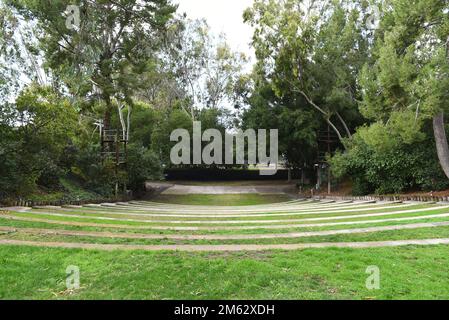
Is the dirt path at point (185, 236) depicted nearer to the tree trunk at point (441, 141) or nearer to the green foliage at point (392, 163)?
the tree trunk at point (441, 141)

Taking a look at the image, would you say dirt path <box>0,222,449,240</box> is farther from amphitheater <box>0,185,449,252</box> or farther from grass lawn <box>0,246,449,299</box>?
grass lawn <box>0,246,449,299</box>

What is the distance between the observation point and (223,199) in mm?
24000

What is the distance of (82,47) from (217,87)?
22657mm

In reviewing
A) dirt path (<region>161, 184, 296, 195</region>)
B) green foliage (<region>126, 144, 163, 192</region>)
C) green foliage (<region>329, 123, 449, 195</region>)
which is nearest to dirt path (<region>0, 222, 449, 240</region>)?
green foliage (<region>329, 123, 449, 195</region>)

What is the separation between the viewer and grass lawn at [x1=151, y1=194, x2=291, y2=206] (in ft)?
74.2

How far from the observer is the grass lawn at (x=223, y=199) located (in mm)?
22614

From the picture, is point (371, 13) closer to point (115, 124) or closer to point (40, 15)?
point (40, 15)

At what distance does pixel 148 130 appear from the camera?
34.3 m

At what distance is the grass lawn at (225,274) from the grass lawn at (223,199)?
1663 centimetres

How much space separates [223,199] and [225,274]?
63.8ft

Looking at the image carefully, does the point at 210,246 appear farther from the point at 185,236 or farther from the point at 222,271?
the point at 222,271

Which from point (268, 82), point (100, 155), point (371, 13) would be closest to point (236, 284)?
point (100, 155)

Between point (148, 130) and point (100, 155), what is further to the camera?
point (148, 130)

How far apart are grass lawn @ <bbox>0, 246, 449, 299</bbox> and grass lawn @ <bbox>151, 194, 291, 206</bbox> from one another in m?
16.6
